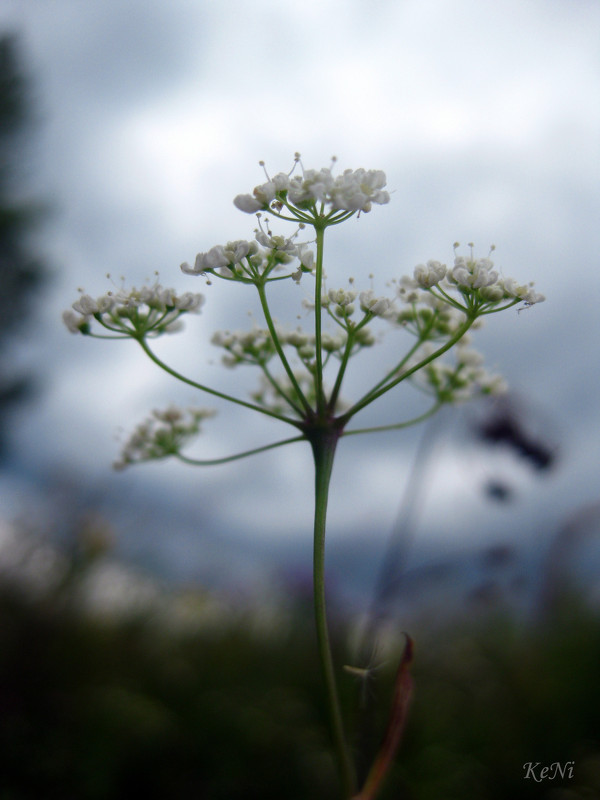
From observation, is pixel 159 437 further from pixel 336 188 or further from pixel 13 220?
pixel 13 220

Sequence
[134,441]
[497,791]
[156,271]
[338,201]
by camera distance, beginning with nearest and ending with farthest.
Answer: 1. [338,201]
2. [156,271]
3. [134,441]
4. [497,791]

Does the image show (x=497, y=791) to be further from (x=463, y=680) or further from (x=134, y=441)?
(x=134, y=441)

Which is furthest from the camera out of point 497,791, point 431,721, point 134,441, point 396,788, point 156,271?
point 431,721

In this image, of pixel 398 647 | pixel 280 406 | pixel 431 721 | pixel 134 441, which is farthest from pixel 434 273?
pixel 398 647

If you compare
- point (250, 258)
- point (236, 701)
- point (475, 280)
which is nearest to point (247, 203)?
point (250, 258)

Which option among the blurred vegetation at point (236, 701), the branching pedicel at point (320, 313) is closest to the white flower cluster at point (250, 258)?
the branching pedicel at point (320, 313)

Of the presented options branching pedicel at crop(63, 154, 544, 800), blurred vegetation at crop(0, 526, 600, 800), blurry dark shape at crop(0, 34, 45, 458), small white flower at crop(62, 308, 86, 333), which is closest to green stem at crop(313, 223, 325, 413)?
branching pedicel at crop(63, 154, 544, 800)
